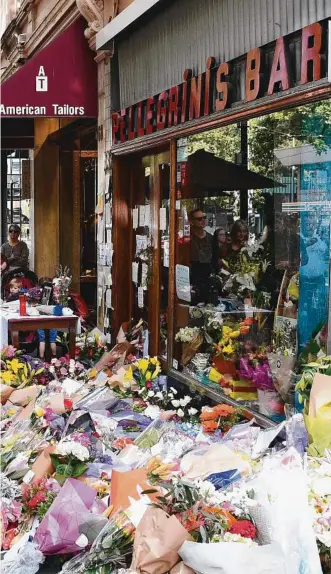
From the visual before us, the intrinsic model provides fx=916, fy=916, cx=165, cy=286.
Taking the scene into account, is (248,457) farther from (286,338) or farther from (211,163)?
(211,163)

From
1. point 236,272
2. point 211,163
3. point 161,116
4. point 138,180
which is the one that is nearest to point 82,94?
point 138,180

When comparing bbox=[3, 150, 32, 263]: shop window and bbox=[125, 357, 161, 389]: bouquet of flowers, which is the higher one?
bbox=[3, 150, 32, 263]: shop window

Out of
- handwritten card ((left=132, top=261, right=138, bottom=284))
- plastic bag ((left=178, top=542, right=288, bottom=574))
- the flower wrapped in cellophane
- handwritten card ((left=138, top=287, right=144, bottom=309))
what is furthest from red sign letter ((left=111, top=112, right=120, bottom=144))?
plastic bag ((left=178, top=542, right=288, bottom=574))

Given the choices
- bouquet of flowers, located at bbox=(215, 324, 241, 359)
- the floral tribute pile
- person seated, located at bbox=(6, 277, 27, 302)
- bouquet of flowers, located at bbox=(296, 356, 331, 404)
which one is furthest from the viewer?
person seated, located at bbox=(6, 277, 27, 302)

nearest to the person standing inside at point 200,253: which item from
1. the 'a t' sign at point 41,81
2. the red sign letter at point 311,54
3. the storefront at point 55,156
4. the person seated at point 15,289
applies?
the red sign letter at point 311,54

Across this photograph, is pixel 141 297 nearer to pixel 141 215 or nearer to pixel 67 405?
pixel 141 215

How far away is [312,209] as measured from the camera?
6121mm

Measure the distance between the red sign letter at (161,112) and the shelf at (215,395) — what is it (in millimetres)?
2344

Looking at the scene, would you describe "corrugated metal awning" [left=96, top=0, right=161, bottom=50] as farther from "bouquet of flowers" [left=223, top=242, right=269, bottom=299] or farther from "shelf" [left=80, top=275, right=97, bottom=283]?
"shelf" [left=80, top=275, right=97, bottom=283]

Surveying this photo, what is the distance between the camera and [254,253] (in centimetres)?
708

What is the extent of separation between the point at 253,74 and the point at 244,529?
3.97 m

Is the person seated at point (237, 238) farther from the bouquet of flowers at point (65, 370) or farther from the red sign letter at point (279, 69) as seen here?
the bouquet of flowers at point (65, 370)

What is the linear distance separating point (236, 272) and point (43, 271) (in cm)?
1014

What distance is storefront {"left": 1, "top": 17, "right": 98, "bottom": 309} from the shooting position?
35.4ft
